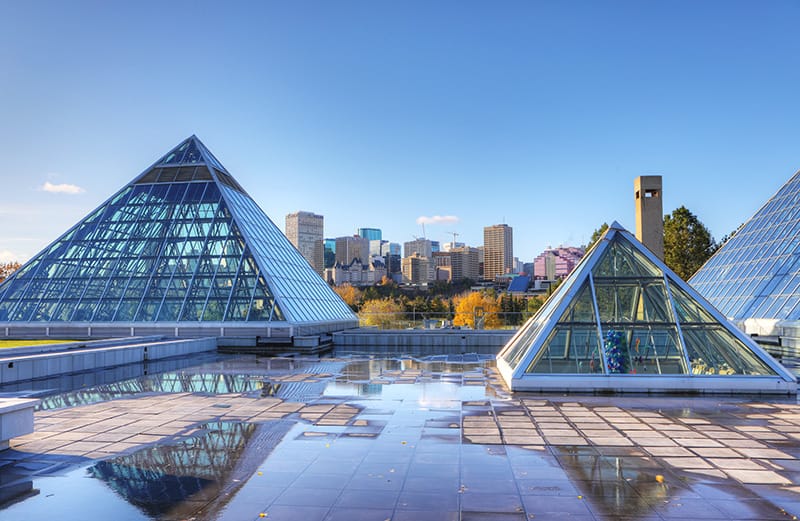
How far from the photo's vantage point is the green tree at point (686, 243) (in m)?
55.4

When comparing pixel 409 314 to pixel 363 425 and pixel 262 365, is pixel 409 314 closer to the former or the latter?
pixel 262 365

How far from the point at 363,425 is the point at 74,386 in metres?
9.76

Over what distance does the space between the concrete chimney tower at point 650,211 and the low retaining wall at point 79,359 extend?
21.7 m

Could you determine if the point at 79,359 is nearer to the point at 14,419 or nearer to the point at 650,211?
the point at 14,419

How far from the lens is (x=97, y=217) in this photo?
3566cm

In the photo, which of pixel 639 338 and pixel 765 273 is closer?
pixel 639 338

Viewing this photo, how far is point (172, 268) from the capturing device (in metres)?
31.8

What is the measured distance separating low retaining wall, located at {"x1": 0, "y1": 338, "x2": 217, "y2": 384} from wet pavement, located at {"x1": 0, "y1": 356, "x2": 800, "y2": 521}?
2.97 meters

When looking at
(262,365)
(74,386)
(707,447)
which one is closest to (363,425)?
(707,447)

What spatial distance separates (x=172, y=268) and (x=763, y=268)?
103 ft

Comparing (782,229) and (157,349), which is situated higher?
(782,229)

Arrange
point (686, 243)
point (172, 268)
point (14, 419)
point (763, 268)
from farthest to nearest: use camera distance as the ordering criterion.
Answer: point (686, 243) → point (172, 268) → point (763, 268) → point (14, 419)

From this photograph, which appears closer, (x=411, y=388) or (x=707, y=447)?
(x=707, y=447)

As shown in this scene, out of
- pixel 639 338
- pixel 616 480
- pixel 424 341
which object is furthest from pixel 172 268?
pixel 616 480
